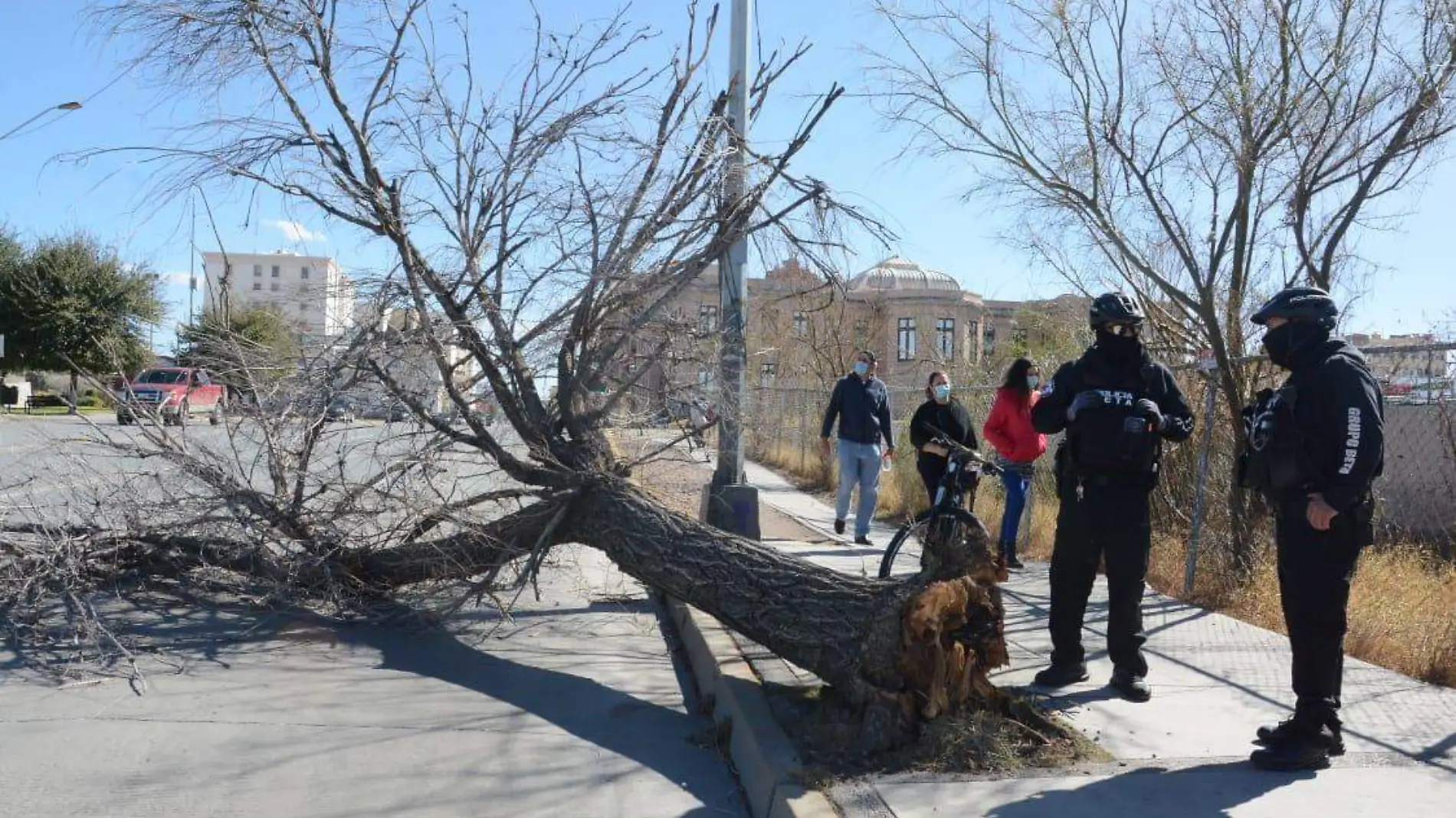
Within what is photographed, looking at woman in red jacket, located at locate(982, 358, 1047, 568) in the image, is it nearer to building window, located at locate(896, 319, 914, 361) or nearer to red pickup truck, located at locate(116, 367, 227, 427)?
red pickup truck, located at locate(116, 367, 227, 427)

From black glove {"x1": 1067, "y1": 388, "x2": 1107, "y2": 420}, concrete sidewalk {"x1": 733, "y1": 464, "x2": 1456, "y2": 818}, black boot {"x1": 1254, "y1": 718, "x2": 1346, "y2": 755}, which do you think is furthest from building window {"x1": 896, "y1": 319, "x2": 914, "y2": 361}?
black boot {"x1": 1254, "y1": 718, "x2": 1346, "y2": 755}

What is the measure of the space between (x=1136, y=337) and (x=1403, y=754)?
2076 mm

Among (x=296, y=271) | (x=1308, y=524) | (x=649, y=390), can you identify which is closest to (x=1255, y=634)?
(x=1308, y=524)

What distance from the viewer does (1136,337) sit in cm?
554

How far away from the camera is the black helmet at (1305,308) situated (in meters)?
4.58

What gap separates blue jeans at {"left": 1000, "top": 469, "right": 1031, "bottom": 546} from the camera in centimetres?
879

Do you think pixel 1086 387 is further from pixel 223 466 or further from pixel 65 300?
pixel 65 300

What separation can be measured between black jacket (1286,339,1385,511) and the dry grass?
2.23 meters

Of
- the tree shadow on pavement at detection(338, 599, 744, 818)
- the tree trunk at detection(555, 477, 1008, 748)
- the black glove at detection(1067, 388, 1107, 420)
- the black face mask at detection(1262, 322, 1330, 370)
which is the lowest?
the tree shadow on pavement at detection(338, 599, 744, 818)

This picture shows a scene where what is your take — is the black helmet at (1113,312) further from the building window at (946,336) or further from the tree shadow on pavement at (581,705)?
the building window at (946,336)

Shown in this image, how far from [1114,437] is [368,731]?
3643 mm

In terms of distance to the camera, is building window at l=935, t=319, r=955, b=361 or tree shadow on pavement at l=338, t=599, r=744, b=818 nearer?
tree shadow on pavement at l=338, t=599, r=744, b=818

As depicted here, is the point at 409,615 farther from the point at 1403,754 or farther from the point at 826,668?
the point at 1403,754

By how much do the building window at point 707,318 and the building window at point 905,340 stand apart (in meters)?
17.5
